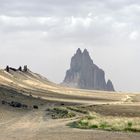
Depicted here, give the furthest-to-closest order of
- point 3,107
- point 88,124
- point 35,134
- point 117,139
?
point 3,107 < point 88,124 < point 35,134 < point 117,139

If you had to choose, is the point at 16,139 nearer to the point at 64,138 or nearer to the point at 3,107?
the point at 64,138

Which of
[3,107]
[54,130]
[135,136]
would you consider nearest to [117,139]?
[135,136]

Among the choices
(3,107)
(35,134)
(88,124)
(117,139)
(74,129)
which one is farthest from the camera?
(3,107)

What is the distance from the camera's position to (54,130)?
47125 mm

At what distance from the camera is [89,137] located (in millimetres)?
39531

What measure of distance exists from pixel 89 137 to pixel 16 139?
218 inches

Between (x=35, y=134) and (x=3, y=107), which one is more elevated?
(x=3, y=107)

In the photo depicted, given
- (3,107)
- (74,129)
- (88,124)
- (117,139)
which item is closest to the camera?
(117,139)

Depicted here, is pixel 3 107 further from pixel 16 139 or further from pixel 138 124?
pixel 16 139

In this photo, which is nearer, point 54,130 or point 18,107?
point 54,130

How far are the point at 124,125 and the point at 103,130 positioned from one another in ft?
10.6

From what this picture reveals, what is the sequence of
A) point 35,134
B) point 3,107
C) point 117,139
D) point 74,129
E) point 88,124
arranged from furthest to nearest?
point 3,107
point 88,124
point 74,129
point 35,134
point 117,139

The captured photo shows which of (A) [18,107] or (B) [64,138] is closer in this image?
(B) [64,138]

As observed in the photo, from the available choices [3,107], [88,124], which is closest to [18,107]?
[3,107]
